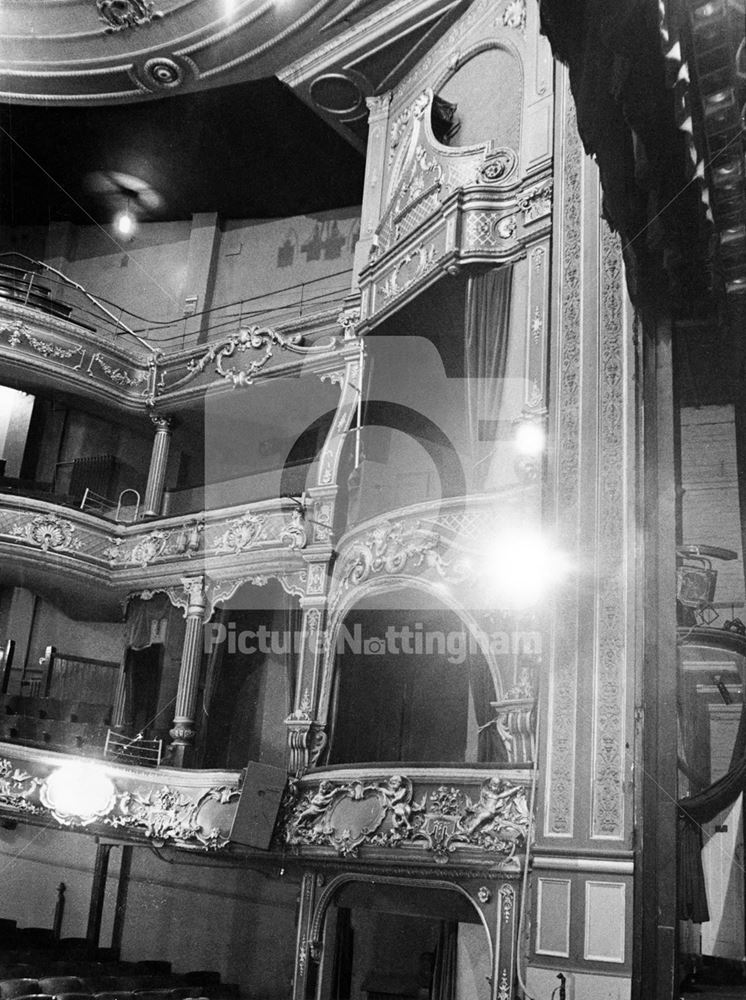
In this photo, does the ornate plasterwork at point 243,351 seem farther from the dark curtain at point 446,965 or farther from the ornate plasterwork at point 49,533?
the dark curtain at point 446,965

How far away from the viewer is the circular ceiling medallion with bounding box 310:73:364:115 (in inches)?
602

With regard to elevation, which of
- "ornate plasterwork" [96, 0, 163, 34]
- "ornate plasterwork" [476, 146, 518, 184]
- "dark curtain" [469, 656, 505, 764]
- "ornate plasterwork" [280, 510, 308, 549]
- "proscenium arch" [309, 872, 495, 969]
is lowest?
"proscenium arch" [309, 872, 495, 969]

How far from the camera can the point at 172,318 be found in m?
18.7

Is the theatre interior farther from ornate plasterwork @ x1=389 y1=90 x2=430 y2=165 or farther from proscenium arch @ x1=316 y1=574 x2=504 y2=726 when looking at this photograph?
ornate plasterwork @ x1=389 y1=90 x2=430 y2=165

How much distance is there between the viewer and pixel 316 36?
601 inches

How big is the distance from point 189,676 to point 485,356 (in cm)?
609

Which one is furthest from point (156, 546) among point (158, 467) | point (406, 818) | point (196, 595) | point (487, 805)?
point (487, 805)

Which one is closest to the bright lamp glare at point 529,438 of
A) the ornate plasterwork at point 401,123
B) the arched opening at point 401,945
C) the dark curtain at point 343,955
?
the arched opening at point 401,945

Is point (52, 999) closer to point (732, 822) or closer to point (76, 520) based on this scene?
point (732, 822)

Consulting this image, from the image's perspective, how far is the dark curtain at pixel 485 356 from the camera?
10.3 metres

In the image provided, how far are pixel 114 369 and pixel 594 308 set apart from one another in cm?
1075

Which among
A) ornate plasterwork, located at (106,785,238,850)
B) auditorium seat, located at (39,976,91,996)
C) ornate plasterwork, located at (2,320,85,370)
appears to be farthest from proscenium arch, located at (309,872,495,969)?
ornate plasterwork, located at (2,320,85,370)

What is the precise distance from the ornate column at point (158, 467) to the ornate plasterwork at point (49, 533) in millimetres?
1278

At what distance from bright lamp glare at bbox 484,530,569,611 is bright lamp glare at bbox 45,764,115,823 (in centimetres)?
578
